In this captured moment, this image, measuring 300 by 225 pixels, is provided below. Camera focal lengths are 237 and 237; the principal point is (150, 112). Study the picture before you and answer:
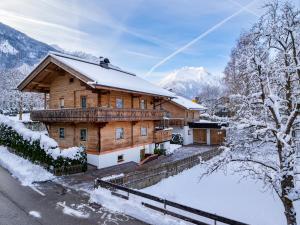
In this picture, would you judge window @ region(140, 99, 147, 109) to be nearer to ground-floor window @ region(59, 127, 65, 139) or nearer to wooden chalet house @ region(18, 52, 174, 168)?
wooden chalet house @ region(18, 52, 174, 168)

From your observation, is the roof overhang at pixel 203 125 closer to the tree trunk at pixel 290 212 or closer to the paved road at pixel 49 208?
the paved road at pixel 49 208


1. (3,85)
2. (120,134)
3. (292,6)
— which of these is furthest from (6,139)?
(3,85)

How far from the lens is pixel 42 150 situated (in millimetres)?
19172

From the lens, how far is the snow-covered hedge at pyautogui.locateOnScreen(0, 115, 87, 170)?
60.0 feet

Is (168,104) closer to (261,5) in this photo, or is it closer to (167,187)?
(167,187)

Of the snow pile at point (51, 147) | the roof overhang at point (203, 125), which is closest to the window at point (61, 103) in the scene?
the snow pile at point (51, 147)

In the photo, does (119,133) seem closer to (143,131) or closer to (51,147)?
(143,131)

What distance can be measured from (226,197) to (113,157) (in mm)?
10587

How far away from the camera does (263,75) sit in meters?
10.6

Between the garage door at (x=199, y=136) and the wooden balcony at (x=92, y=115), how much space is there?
54.8 feet

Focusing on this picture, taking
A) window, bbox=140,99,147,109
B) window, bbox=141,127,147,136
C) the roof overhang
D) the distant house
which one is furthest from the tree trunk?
the distant house

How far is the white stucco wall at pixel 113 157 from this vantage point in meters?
20.8

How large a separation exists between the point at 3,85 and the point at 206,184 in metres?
92.8

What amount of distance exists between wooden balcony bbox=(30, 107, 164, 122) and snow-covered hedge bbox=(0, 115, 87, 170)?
8.00 feet
